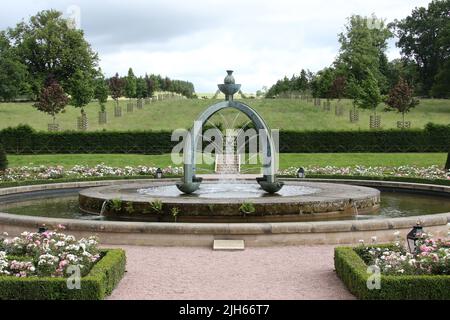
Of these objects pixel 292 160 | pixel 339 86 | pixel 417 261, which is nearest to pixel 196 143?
pixel 417 261

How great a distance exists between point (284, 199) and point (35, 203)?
7247 millimetres

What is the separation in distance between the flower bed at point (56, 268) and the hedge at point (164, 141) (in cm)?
2756

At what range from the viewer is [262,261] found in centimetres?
902

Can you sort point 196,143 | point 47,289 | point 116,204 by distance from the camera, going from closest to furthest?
1. point 47,289
2. point 116,204
3. point 196,143

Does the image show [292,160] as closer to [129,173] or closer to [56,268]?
[129,173]

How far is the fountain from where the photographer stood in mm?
11797

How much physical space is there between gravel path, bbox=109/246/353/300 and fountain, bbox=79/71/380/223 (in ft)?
6.08

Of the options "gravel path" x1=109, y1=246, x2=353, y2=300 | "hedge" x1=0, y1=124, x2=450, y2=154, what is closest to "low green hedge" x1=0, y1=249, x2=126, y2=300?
→ "gravel path" x1=109, y1=246, x2=353, y2=300

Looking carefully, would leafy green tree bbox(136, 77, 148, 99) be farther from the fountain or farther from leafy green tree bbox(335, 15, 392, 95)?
the fountain

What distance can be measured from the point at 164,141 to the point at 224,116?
21572mm

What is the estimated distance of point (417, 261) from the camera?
23.3 feet

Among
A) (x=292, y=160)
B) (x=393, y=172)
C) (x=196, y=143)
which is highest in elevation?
(x=196, y=143)

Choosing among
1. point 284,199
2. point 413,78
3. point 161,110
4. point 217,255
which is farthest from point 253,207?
point 413,78
